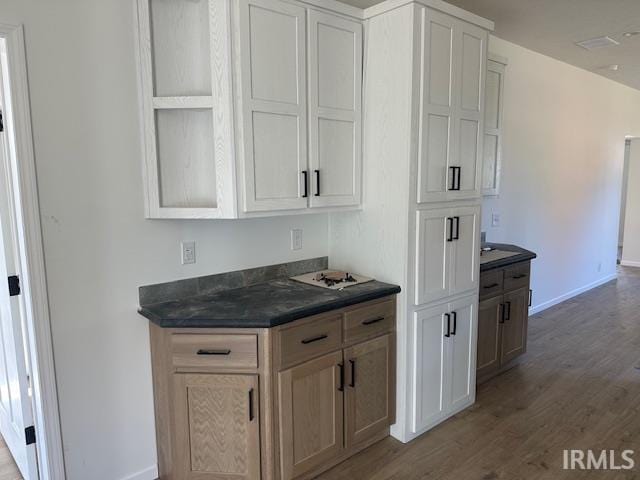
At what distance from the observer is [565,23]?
3.46 metres

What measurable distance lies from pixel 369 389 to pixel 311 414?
409mm

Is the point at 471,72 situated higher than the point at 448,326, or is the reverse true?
the point at 471,72

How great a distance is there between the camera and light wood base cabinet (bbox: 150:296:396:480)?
79.1 inches

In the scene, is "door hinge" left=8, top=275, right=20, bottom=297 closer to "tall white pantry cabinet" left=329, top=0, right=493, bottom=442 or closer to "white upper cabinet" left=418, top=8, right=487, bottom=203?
"tall white pantry cabinet" left=329, top=0, right=493, bottom=442

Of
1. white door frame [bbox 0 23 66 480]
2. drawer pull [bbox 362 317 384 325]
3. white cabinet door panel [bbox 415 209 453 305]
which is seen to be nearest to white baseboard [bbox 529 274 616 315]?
white cabinet door panel [bbox 415 209 453 305]

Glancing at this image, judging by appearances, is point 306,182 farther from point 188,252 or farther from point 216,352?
point 216,352

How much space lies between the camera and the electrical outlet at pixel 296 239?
9.12 ft

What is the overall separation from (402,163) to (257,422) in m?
1.49

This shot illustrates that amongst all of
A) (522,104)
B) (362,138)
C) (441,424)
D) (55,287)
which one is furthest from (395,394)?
(522,104)

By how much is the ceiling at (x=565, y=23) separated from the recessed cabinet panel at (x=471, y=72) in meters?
0.58

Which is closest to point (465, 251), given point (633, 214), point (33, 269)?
point (33, 269)

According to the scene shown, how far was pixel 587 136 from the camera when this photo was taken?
211 inches

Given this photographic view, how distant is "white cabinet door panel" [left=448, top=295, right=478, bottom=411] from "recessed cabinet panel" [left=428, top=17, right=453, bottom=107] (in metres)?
1.23

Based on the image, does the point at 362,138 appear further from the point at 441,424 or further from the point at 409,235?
the point at 441,424
